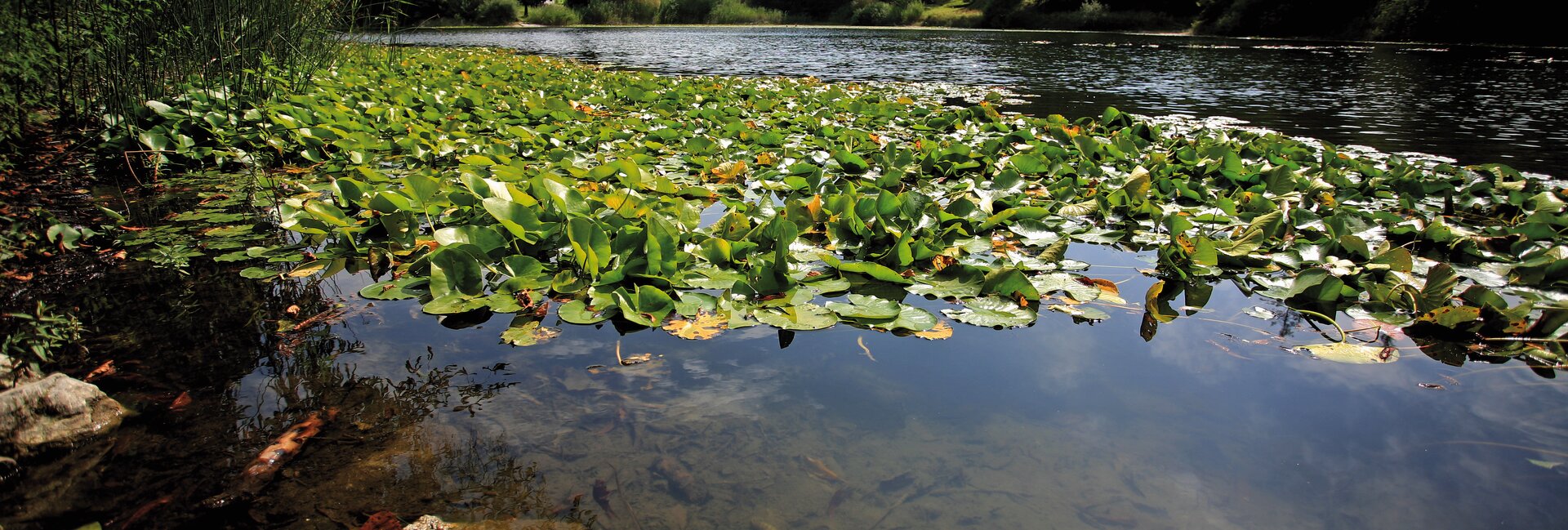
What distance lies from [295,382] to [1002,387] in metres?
2.00

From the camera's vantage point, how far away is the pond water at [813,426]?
167 cm

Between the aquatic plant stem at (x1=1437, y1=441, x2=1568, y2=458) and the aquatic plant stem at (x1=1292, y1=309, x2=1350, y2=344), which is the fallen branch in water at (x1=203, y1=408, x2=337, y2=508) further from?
the aquatic plant stem at (x1=1292, y1=309, x2=1350, y2=344)

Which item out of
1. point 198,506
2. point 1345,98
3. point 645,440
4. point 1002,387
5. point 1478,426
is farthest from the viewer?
point 1345,98

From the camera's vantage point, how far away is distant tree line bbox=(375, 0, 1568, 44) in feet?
68.8

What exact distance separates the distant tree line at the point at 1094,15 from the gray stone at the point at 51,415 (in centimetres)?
604

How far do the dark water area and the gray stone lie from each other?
8.11 meters

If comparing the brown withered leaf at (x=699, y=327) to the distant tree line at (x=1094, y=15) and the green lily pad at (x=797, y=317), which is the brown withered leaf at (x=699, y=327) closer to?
the green lily pad at (x=797, y=317)

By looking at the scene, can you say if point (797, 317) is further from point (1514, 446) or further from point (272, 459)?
point (1514, 446)

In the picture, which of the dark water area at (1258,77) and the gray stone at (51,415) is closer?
the gray stone at (51,415)

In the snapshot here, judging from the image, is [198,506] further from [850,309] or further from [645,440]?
[850,309]

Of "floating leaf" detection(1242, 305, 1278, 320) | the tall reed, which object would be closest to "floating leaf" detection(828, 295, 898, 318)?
"floating leaf" detection(1242, 305, 1278, 320)

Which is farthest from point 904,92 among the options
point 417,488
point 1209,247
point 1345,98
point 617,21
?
point 617,21

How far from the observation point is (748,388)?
86.7 inches

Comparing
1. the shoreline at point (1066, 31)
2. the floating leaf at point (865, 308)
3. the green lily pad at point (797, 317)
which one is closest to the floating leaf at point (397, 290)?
the green lily pad at point (797, 317)
